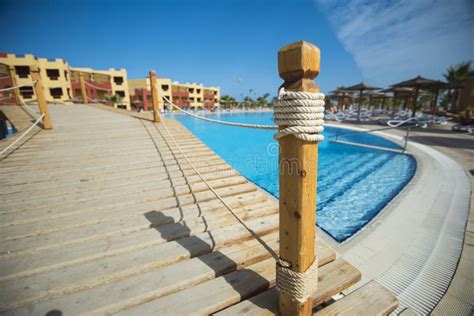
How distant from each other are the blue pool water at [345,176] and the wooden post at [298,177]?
8.06ft

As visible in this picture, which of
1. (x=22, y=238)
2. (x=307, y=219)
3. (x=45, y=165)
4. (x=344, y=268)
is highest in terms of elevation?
(x=307, y=219)

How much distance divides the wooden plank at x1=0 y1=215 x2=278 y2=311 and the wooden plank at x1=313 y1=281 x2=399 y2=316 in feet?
2.72

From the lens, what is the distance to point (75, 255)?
1640 millimetres

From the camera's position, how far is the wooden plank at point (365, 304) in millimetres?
1267

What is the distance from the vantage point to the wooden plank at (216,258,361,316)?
1253mm

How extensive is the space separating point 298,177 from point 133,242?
1.65 m

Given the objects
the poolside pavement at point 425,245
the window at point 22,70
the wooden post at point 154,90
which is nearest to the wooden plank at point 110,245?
the poolside pavement at point 425,245

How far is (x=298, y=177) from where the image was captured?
3.14 feet

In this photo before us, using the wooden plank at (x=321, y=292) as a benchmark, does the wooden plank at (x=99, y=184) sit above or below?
above

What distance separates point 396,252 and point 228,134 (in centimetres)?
1462

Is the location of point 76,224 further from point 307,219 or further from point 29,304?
point 307,219

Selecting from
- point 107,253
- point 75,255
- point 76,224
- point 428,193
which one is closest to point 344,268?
point 107,253

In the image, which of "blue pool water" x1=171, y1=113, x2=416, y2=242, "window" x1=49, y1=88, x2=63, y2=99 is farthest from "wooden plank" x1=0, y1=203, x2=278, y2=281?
"window" x1=49, y1=88, x2=63, y2=99

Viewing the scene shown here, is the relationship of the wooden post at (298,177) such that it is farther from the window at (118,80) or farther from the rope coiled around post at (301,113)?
the window at (118,80)
